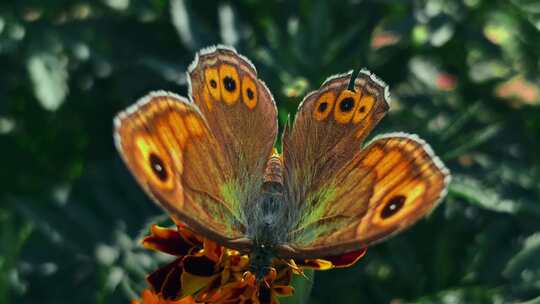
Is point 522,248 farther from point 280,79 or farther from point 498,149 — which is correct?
point 280,79

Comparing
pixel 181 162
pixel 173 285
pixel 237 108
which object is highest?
pixel 237 108

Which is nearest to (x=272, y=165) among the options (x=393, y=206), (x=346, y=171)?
(x=346, y=171)

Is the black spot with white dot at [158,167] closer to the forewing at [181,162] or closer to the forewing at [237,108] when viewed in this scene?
the forewing at [181,162]

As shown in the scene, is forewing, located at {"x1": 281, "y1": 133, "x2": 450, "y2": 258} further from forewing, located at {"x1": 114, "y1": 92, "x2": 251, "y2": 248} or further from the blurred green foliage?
the blurred green foliage

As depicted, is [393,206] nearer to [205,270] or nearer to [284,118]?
[205,270]

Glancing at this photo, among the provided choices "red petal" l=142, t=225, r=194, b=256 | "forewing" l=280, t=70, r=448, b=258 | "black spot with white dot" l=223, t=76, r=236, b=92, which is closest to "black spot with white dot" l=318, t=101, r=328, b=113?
"forewing" l=280, t=70, r=448, b=258

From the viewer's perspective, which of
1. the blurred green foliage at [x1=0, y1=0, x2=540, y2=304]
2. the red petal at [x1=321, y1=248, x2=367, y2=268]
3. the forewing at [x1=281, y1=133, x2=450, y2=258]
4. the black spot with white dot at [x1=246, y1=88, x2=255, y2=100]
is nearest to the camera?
the forewing at [x1=281, y1=133, x2=450, y2=258]
